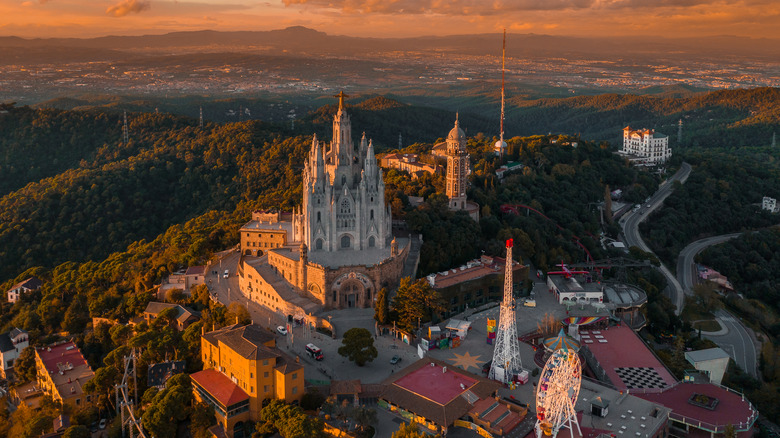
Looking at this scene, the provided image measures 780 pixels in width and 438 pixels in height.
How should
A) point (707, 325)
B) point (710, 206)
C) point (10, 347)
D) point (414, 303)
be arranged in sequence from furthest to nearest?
point (710, 206) → point (707, 325) → point (10, 347) → point (414, 303)

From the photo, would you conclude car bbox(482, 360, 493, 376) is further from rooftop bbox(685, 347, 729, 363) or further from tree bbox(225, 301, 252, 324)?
tree bbox(225, 301, 252, 324)

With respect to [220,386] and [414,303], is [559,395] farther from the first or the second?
[220,386]

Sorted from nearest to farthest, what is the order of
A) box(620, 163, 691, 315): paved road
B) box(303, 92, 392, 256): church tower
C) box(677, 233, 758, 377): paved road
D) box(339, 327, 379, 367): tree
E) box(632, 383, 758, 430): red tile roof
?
box(632, 383, 758, 430): red tile roof < box(339, 327, 379, 367): tree < box(303, 92, 392, 256): church tower < box(677, 233, 758, 377): paved road < box(620, 163, 691, 315): paved road

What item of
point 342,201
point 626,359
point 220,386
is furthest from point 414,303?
point 626,359

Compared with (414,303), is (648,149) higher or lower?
higher

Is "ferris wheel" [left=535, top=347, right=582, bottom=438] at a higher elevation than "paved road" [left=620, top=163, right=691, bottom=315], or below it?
higher

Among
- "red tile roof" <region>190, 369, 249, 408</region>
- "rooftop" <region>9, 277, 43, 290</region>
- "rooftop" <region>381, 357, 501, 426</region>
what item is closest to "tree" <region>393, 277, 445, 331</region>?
"rooftop" <region>381, 357, 501, 426</region>
